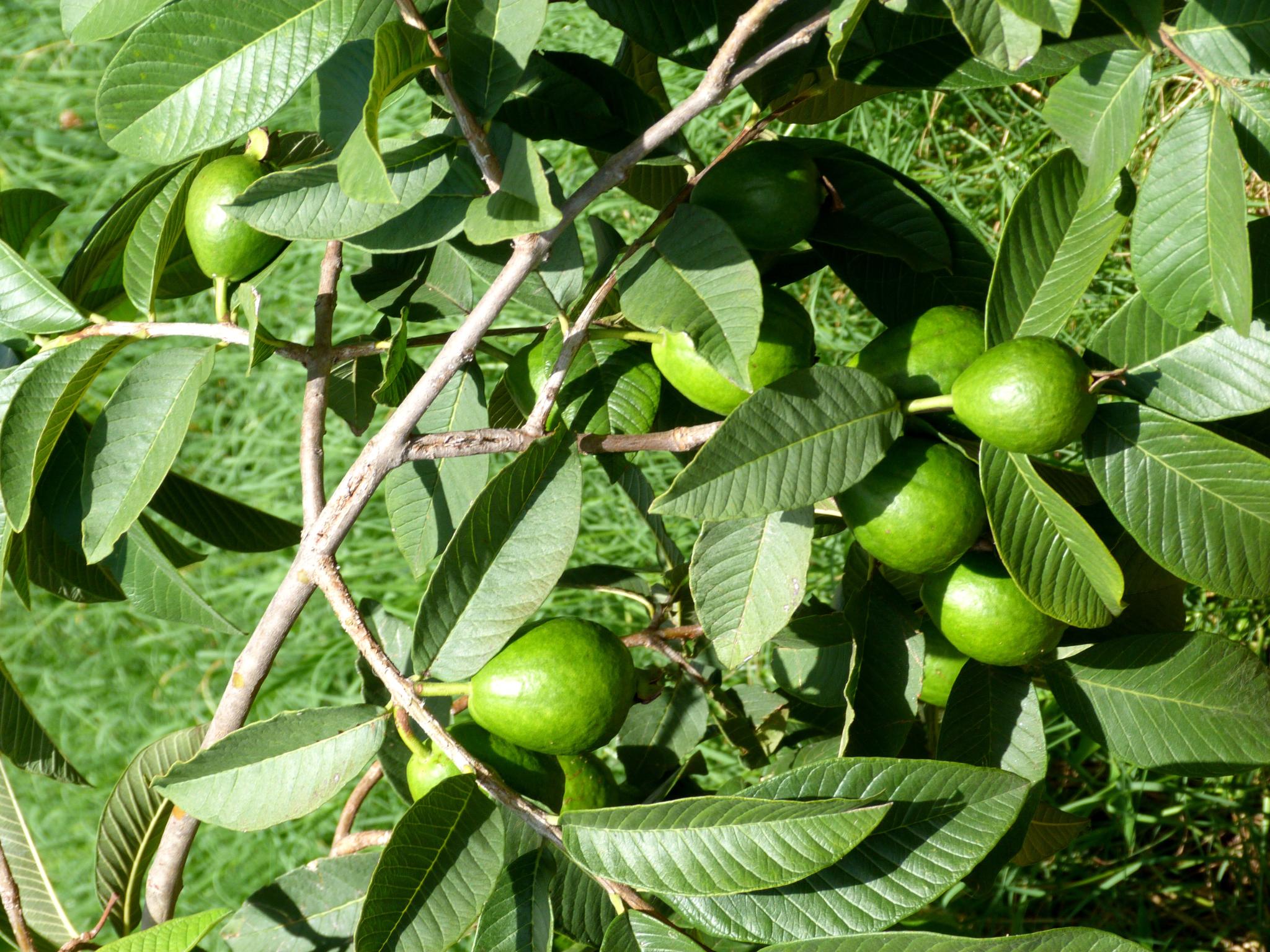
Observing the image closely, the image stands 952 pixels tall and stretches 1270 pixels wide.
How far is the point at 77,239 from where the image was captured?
3.02 metres

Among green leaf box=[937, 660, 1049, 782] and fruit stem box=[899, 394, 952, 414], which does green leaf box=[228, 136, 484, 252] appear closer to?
fruit stem box=[899, 394, 952, 414]

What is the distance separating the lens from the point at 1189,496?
0.81m

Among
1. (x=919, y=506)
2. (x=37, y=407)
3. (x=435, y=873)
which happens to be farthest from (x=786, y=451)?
(x=37, y=407)

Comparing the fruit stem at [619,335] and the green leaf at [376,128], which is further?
the fruit stem at [619,335]

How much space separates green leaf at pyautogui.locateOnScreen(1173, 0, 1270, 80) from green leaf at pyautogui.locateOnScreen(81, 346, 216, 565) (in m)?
0.86

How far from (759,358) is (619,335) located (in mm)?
139

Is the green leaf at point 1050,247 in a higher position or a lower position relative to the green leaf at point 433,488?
higher

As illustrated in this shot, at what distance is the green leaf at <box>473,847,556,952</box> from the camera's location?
874mm

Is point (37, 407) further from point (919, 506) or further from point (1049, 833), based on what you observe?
point (1049, 833)

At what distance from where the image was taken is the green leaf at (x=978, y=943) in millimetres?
690

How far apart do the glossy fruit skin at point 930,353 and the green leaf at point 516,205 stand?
32 centimetres

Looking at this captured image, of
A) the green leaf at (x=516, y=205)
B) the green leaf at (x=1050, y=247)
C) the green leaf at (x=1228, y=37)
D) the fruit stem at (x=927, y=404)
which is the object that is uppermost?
the green leaf at (x=1228, y=37)

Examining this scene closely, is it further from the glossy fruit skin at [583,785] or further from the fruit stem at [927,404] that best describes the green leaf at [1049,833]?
the fruit stem at [927,404]

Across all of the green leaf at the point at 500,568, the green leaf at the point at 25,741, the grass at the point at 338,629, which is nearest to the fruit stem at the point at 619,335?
the green leaf at the point at 500,568
